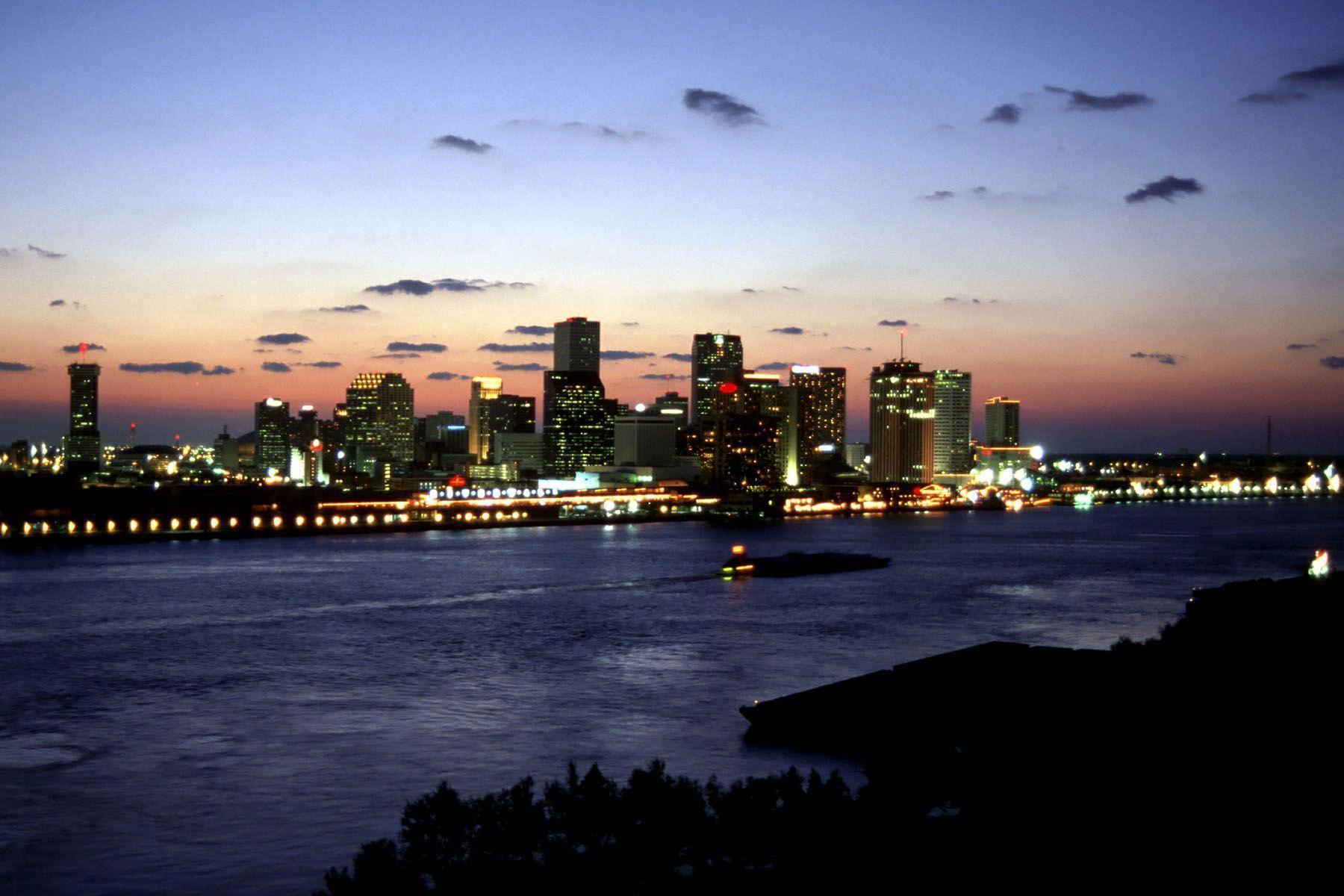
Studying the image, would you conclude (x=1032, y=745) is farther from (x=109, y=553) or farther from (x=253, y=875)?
(x=109, y=553)

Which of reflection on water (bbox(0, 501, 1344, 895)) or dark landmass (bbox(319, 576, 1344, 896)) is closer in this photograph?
dark landmass (bbox(319, 576, 1344, 896))

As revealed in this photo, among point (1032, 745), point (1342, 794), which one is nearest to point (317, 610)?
point (1032, 745)

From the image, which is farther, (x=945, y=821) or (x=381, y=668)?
(x=381, y=668)

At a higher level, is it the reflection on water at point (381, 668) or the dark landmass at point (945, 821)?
the dark landmass at point (945, 821)

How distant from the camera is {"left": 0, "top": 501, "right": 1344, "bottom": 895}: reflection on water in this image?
62.6ft

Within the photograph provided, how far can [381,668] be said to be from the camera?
111ft

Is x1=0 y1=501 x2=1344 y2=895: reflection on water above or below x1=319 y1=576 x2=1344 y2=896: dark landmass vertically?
below

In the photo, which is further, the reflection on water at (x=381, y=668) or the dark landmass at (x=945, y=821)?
the reflection on water at (x=381, y=668)

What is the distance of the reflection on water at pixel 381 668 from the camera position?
62.6ft

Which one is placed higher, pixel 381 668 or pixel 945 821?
pixel 945 821

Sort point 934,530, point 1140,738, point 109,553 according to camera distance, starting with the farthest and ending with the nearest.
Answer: point 934,530
point 109,553
point 1140,738

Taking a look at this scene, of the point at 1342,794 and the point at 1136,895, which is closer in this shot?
the point at 1136,895

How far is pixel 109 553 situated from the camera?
7725 cm

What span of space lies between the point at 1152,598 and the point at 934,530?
65.1 meters
